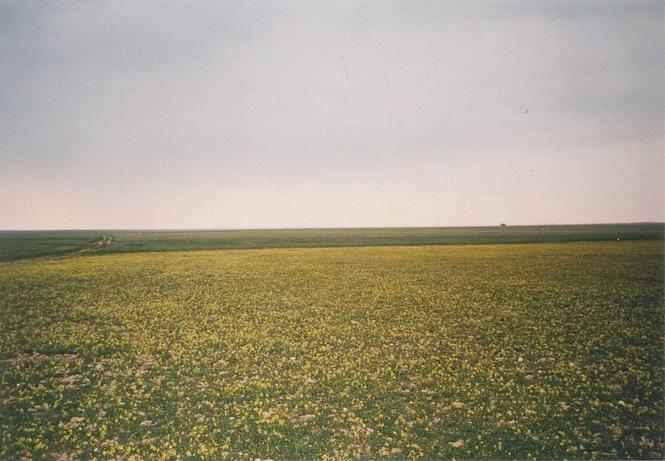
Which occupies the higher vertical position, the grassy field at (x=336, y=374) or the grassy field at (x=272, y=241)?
the grassy field at (x=272, y=241)

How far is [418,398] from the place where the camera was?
419 inches

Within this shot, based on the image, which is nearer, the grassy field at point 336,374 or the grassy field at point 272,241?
the grassy field at point 336,374

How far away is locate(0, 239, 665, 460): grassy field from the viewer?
861cm

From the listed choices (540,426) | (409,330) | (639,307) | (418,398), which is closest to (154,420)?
(418,398)

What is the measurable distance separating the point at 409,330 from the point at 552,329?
670cm

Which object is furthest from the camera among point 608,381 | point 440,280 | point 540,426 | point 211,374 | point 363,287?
point 440,280

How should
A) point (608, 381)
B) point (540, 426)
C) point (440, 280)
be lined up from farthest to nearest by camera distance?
point (440, 280) → point (608, 381) → point (540, 426)

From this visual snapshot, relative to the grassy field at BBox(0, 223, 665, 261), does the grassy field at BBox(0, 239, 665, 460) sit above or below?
below

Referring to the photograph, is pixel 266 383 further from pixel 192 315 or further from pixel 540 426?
pixel 192 315

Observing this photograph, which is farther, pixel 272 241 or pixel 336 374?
pixel 272 241

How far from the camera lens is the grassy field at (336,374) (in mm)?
8609

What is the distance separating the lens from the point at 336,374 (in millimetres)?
12297

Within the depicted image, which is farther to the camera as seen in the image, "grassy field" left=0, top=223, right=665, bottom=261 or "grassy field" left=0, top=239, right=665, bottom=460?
"grassy field" left=0, top=223, right=665, bottom=261

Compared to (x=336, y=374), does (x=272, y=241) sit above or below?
above
